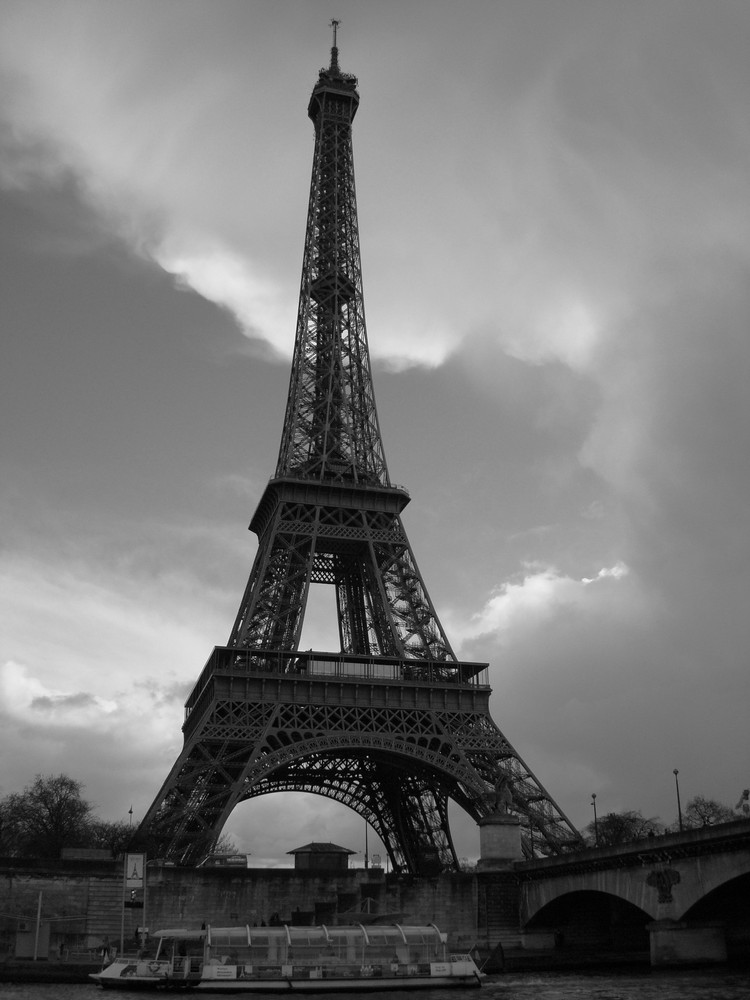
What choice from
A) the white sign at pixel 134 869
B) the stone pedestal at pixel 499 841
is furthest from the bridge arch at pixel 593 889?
the white sign at pixel 134 869

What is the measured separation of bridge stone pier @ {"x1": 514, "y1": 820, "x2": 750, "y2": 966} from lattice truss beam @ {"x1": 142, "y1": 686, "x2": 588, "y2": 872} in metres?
5.59

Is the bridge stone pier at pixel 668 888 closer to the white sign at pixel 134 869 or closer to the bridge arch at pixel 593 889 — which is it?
the bridge arch at pixel 593 889

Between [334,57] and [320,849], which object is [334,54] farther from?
[320,849]

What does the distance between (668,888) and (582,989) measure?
7.55 metres

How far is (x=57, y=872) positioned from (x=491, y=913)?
984 inches

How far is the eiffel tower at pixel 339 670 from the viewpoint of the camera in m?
68.6

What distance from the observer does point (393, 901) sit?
63.6 metres

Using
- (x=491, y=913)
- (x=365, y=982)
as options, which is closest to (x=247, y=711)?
(x=491, y=913)

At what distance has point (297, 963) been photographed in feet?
161

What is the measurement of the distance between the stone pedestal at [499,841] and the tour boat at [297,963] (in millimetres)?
14812

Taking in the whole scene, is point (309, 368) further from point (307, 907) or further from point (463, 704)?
point (307, 907)

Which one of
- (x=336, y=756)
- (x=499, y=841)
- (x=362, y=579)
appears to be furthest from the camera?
(x=362, y=579)

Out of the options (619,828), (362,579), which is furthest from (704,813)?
(362,579)

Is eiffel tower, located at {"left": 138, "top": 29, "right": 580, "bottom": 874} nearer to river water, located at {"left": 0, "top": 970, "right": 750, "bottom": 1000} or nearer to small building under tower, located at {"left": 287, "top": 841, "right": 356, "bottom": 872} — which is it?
small building under tower, located at {"left": 287, "top": 841, "right": 356, "bottom": 872}
